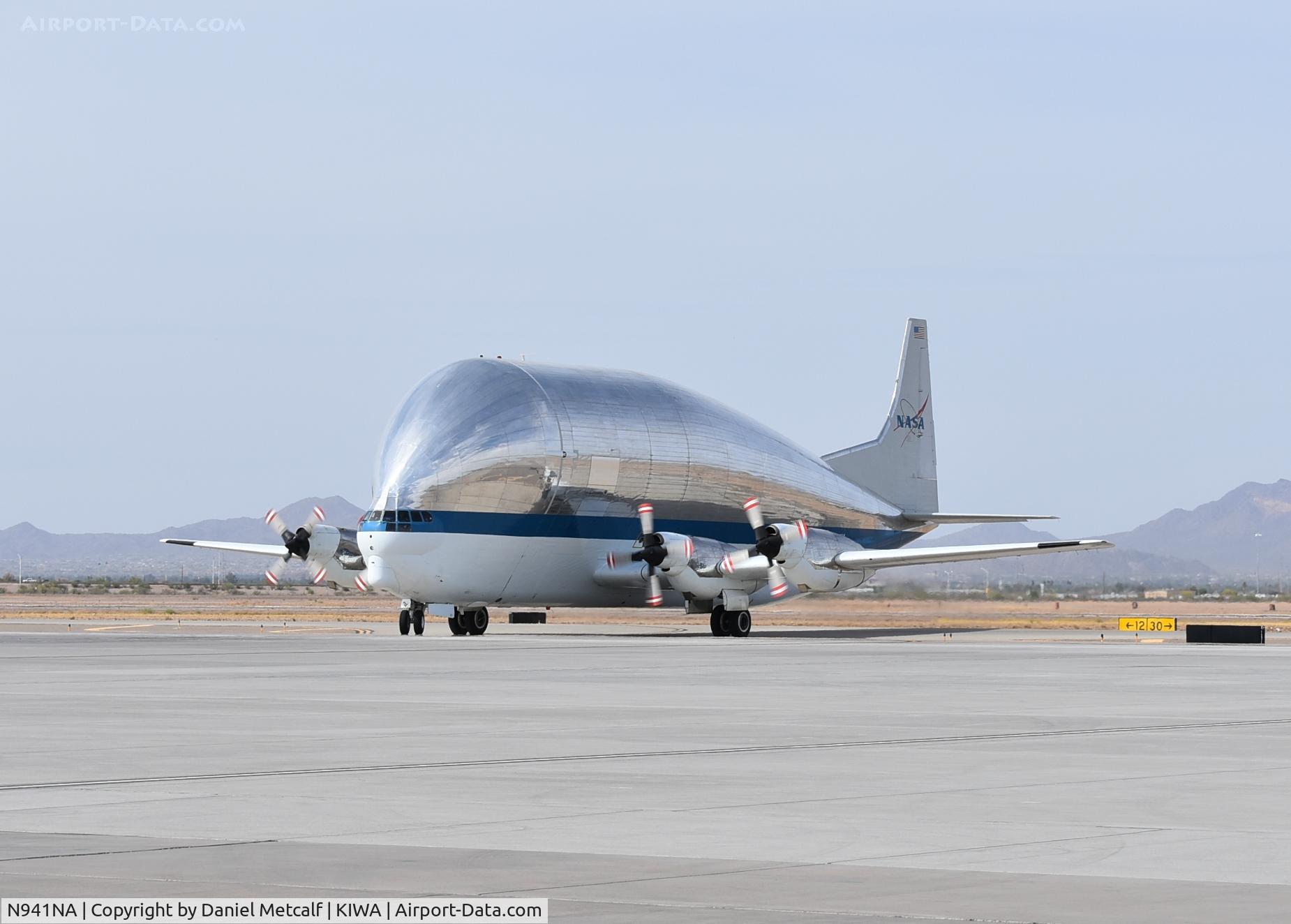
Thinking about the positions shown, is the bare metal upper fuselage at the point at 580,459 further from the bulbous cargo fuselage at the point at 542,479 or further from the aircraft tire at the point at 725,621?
the aircraft tire at the point at 725,621

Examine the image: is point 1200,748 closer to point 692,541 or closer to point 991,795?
point 991,795

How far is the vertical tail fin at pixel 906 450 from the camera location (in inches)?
3123

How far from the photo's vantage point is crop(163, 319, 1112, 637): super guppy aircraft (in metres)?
58.8

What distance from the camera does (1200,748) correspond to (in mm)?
19031

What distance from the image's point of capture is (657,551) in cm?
6272

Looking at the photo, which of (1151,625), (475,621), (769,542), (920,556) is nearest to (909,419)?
(920,556)

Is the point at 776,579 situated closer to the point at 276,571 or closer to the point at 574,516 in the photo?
the point at 574,516

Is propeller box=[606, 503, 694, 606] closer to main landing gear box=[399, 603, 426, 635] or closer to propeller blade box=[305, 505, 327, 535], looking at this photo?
main landing gear box=[399, 603, 426, 635]

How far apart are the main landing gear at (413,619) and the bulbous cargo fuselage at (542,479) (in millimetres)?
1290

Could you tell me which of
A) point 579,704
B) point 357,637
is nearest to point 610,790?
point 579,704

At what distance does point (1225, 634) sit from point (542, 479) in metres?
21.3

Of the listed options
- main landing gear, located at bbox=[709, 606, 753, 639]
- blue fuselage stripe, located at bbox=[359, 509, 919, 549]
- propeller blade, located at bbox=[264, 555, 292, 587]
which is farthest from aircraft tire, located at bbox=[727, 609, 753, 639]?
propeller blade, located at bbox=[264, 555, 292, 587]

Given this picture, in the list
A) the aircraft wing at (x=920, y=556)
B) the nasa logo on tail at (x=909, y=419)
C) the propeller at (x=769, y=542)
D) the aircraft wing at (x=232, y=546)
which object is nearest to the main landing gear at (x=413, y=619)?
the aircraft wing at (x=232, y=546)

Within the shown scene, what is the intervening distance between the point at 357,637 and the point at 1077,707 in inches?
1349
